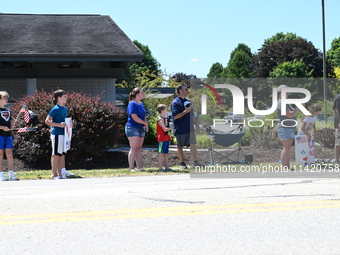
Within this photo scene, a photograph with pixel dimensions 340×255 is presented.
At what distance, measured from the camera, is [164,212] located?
21.5 ft

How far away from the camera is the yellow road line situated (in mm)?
6223

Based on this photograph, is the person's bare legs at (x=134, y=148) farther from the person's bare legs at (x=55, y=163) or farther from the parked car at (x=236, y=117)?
the parked car at (x=236, y=117)

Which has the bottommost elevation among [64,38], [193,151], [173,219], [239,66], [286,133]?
[173,219]

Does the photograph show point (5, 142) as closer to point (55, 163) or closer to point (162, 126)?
point (55, 163)

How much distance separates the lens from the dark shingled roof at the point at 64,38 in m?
18.0

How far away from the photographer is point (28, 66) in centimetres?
1908

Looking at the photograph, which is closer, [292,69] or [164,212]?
[164,212]

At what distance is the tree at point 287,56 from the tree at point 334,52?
12.6 metres

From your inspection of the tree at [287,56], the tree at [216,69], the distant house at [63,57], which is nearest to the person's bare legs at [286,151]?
the distant house at [63,57]

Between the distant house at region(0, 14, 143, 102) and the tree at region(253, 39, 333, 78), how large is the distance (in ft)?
197

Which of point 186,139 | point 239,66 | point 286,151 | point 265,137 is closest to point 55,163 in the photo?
point 186,139

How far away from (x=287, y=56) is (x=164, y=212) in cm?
7786

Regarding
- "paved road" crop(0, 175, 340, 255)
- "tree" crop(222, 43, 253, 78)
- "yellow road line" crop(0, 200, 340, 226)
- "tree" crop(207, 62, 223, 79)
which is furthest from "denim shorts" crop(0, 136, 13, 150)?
"tree" crop(207, 62, 223, 79)

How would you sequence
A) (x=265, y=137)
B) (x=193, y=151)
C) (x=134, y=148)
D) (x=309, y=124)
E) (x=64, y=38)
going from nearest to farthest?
(x=134, y=148)
(x=309, y=124)
(x=193, y=151)
(x=265, y=137)
(x=64, y=38)
